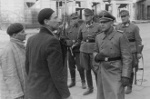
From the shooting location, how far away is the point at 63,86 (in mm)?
2809

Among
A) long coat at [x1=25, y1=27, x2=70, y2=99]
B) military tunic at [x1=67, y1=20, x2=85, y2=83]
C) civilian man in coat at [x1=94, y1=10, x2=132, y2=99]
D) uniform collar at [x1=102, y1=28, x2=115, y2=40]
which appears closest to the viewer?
long coat at [x1=25, y1=27, x2=70, y2=99]

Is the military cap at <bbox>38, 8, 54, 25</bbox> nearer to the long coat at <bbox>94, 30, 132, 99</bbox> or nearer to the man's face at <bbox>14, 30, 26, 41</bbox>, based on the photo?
the man's face at <bbox>14, 30, 26, 41</bbox>

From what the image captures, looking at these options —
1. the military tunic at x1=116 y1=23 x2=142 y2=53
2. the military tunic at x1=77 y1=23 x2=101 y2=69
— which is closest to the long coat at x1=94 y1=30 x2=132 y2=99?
the military tunic at x1=77 y1=23 x2=101 y2=69

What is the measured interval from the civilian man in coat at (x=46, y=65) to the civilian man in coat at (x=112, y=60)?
1212 millimetres

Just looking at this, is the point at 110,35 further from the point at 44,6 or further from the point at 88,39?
the point at 44,6

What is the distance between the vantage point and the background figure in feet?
11.1

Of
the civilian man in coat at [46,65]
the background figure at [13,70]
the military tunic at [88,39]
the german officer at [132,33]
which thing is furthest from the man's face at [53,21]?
the german officer at [132,33]

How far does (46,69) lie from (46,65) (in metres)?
0.05

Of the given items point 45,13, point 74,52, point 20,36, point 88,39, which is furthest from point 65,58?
point 74,52

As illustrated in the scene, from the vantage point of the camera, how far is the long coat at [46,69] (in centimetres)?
274

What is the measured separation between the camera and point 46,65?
2.82 metres

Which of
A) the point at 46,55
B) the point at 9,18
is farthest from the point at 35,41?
the point at 9,18

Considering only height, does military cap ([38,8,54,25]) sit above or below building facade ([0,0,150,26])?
below

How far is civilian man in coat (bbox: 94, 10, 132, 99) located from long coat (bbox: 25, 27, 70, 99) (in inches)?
48.0
